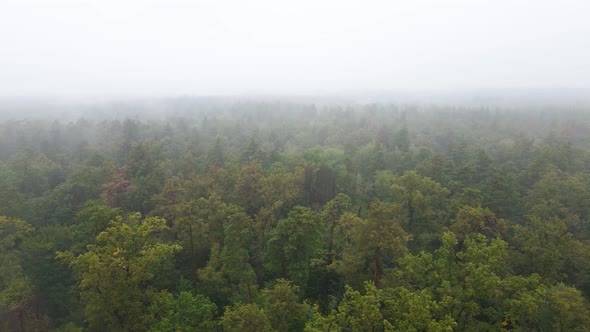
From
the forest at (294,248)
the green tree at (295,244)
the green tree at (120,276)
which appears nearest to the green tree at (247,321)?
the forest at (294,248)

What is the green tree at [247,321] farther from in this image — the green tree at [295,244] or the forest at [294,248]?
the green tree at [295,244]

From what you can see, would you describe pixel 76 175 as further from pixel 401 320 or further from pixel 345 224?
pixel 401 320

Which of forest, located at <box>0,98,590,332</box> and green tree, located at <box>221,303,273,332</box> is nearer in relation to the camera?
green tree, located at <box>221,303,273,332</box>

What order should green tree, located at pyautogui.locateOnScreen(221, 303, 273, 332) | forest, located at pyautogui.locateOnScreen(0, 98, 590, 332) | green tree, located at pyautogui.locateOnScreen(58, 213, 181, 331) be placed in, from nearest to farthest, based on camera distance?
green tree, located at pyautogui.locateOnScreen(221, 303, 273, 332), forest, located at pyautogui.locateOnScreen(0, 98, 590, 332), green tree, located at pyautogui.locateOnScreen(58, 213, 181, 331)

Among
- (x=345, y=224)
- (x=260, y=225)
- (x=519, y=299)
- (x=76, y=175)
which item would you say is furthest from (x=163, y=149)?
(x=519, y=299)

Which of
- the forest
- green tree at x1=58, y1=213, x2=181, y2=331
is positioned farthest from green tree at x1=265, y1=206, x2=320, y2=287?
green tree at x1=58, y1=213, x2=181, y2=331

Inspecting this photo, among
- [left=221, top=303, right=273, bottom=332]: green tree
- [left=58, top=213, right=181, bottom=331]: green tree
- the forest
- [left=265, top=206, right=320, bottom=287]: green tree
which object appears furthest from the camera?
[left=265, top=206, right=320, bottom=287]: green tree

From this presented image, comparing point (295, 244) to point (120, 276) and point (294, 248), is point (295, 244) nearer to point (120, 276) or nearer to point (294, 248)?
point (294, 248)

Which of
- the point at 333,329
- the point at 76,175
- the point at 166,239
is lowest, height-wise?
the point at 166,239

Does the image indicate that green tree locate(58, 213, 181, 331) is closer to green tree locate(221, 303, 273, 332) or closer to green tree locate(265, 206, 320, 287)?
green tree locate(221, 303, 273, 332)
